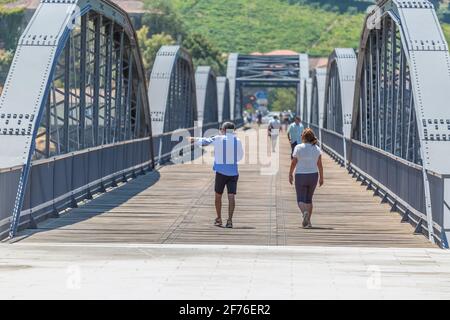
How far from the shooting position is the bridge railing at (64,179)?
17547 millimetres

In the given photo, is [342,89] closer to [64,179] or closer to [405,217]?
[64,179]

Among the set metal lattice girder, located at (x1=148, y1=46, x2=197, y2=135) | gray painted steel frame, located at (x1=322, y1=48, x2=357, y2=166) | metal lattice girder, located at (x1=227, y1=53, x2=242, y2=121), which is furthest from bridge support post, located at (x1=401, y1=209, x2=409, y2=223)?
metal lattice girder, located at (x1=227, y1=53, x2=242, y2=121)

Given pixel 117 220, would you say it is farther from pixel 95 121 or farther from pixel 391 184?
pixel 95 121

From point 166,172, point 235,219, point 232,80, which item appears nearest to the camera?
point 235,219

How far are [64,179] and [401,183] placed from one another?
553cm

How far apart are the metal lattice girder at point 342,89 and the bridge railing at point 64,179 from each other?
36.0 ft

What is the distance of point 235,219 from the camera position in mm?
20672

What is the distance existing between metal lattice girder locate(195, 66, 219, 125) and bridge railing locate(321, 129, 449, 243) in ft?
111

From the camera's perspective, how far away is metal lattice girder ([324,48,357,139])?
40.9 metres

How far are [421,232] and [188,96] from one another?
121 ft

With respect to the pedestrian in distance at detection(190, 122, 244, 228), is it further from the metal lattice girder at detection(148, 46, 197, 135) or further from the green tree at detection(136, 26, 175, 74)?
the green tree at detection(136, 26, 175, 74)

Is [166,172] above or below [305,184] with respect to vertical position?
below

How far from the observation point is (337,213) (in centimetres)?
2200

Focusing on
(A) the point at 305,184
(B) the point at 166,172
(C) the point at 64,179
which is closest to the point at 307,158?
(A) the point at 305,184
